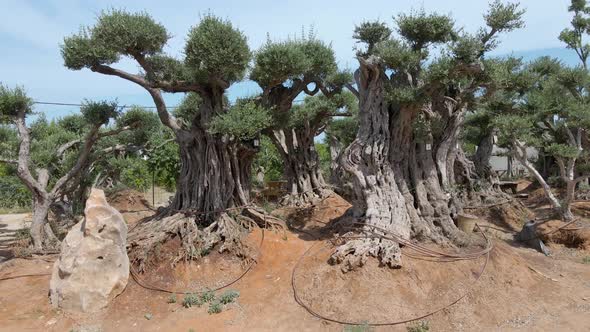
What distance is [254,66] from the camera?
8734 millimetres

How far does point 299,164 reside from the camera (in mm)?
13625

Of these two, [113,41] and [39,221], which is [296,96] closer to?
[113,41]

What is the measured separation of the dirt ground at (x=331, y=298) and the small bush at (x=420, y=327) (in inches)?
3.2

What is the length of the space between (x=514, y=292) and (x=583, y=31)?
37.3ft

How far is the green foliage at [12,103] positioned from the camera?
27.9 feet

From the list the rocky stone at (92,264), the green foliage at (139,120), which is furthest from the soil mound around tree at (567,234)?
the green foliage at (139,120)

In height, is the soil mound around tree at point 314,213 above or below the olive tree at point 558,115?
below

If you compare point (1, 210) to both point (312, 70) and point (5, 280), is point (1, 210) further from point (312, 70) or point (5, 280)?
point (312, 70)

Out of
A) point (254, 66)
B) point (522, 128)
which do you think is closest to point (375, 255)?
point (254, 66)

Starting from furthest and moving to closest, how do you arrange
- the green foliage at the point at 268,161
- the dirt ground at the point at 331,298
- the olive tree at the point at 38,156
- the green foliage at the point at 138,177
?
1. the green foliage at the point at 268,161
2. the green foliage at the point at 138,177
3. the olive tree at the point at 38,156
4. the dirt ground at the point at 331,298

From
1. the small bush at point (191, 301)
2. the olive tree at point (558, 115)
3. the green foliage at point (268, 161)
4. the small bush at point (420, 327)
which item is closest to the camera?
the small bush at point (420, 327)

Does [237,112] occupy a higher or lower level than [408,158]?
higher

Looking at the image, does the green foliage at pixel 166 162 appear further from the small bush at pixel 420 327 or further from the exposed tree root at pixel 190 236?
the small bush at pixel 420 327

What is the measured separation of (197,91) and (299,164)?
5.43 meters
